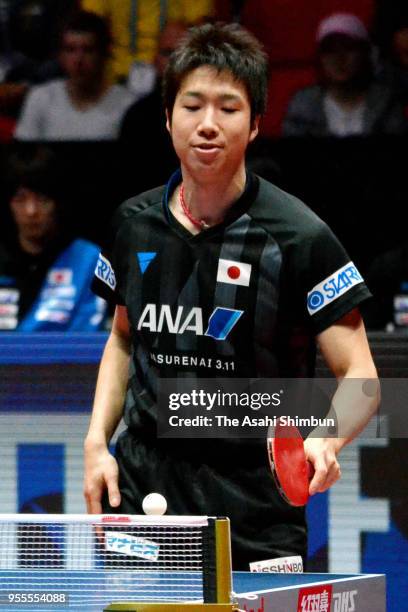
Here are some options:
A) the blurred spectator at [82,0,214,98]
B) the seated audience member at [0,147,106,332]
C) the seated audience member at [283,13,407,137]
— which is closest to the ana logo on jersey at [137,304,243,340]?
the seated audience member at [0,147,106,332]

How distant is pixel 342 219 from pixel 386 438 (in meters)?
2.55

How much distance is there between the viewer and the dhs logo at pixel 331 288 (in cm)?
318

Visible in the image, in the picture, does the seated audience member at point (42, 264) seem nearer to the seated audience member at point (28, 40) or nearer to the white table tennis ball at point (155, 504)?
the seated audience member at point (28, 40)

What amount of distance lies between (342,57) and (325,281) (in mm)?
4365

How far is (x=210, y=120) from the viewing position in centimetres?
316

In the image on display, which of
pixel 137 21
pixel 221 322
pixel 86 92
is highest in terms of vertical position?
pixel 137 21

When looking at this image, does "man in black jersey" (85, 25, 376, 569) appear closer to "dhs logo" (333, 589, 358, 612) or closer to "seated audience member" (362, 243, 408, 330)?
"dhs logo" (333, 589, 358, 612)

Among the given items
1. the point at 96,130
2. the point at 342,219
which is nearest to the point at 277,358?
the point at 342,219

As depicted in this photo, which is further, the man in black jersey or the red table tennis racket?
the man in black jersey

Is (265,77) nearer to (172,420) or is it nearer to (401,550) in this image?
(172,420)

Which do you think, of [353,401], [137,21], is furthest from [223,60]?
[137,21]

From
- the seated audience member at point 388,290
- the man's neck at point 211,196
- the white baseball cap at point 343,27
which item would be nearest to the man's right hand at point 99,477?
the man's neck at point 211,196

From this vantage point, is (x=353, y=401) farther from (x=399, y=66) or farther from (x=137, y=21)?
(x=137, y=21)

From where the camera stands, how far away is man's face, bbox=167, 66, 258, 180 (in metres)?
3.17
